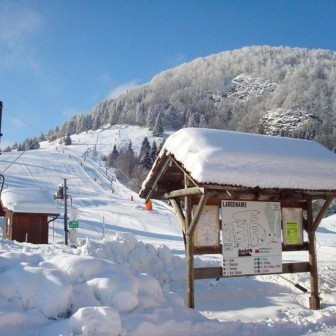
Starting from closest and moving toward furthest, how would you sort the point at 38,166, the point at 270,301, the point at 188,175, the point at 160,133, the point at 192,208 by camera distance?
the point at 188,175 < the point at 192,208 < the point at 270,301 < the point at 38,166 < the point at 160,133

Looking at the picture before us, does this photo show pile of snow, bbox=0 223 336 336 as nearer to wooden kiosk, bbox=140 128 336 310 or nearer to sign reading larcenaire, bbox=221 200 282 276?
sign reading larcenaire, bbox=221 200 282 276

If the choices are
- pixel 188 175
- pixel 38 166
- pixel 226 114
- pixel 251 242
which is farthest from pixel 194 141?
pixel 226 114

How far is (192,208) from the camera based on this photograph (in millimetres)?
9461

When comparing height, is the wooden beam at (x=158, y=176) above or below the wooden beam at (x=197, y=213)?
above

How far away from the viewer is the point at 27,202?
31562 mm

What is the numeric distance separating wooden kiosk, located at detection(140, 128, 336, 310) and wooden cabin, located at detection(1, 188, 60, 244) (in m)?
23.0

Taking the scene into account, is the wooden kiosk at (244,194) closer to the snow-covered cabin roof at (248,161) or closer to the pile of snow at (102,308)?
the snow-covered cabin roof at (248,161)

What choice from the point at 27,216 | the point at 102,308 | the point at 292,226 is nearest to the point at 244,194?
the point at 292,226

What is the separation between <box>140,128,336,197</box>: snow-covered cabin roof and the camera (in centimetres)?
861

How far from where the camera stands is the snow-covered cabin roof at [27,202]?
3120cm

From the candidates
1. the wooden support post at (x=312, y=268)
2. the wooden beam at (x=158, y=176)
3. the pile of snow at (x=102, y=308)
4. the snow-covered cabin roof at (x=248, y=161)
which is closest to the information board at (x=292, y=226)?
the wooden support post at (x=312, y=268)

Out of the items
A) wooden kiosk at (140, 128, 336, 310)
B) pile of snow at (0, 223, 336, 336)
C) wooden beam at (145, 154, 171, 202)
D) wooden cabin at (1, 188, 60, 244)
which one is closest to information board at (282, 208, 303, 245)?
wooden kiosk at (140, 128, 336, 310)

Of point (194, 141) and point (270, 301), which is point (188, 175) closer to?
point (194, 141)

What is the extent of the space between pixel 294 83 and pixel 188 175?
195075mm
